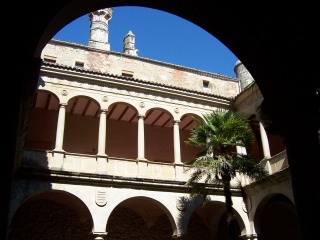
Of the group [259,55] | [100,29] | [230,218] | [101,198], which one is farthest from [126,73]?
[259,55]

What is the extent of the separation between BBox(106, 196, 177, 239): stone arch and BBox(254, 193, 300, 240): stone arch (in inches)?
149

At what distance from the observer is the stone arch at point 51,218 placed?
47.8ft

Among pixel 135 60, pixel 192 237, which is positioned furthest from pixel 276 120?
pixel 135 60

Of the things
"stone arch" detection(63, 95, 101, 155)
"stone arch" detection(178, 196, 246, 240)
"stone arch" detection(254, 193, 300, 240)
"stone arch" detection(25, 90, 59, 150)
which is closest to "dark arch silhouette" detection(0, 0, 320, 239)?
"stone arch" detection(254, 193, 300, 240)

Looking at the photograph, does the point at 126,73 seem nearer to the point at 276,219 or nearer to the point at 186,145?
the point at 186,145

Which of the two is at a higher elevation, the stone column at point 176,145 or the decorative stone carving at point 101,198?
the stone column at point 176,145

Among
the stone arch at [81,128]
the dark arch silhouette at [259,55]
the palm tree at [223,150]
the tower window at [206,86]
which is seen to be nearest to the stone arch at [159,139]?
the stone arch at [81,128]

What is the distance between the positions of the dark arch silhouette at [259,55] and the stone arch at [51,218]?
37.2ft

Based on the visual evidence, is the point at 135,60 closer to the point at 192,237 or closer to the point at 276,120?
the point at 192,237

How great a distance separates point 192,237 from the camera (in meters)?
17.6

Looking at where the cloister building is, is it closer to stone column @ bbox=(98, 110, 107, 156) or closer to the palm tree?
stone column @ bbox=(98, 110, 107, 156)

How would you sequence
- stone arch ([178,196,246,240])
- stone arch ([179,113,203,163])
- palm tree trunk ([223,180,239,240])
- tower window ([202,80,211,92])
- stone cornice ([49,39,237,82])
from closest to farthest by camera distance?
palm tree trunk ([223,180,239,240]) → stone arch ([178,196,246,240]) → stone cornice ([49,39,237,82]) → stone arch ([179,113,203,163]) → tower window ([202,80,211,92])

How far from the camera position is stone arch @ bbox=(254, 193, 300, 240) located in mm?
15637

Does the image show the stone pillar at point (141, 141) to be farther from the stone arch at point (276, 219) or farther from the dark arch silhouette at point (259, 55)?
the dark arch silhouette at point (259, 55)
